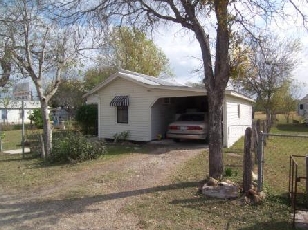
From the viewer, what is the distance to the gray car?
15.1 metres

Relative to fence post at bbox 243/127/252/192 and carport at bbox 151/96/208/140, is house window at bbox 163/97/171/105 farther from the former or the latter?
fence post at bbox 243/127/252/192

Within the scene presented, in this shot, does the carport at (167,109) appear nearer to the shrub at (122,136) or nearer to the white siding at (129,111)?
the white siding at (129,111)

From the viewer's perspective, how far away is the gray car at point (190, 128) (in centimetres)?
1505

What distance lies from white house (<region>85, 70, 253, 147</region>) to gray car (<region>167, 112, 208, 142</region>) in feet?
3.15

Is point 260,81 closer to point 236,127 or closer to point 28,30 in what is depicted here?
point 236,127

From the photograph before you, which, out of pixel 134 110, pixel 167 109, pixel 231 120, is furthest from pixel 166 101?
pixel 231 120

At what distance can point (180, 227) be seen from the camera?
5309 mm

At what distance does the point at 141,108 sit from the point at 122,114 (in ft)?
4.97

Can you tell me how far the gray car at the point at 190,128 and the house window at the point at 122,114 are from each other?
9.03ft

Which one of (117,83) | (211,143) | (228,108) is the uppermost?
(117,83)

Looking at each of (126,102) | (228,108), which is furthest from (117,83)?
(228,108)

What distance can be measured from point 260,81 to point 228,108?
10.6 meters

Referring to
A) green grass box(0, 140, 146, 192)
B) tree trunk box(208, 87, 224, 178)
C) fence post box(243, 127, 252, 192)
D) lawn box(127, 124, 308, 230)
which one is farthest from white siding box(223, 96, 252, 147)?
fence post box(243, 127, 252, 192)

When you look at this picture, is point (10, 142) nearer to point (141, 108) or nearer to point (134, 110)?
point (134, 110)
